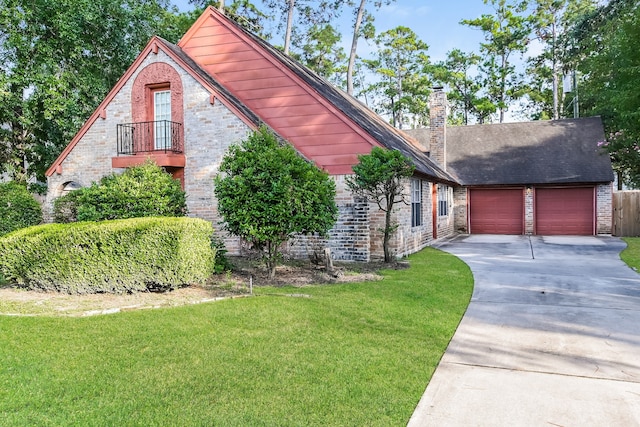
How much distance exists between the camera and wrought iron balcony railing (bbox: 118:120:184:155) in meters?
12.7

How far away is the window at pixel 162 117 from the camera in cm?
1269

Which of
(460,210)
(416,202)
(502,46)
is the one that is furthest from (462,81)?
(416,202)

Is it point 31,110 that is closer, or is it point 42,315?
point 42,315

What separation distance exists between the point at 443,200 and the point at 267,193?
12.1 m

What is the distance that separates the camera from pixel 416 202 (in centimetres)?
1377

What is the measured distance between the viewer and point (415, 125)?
142 ft

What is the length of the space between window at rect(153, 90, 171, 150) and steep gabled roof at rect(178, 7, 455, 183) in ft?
5.02

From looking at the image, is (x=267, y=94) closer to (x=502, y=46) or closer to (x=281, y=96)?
(x=281, y=96)

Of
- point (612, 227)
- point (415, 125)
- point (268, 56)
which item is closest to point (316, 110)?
point (268, 56)

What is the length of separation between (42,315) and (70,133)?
1422 centimetres

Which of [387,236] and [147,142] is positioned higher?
[147,142]

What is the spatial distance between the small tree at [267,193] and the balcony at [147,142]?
15.3ft

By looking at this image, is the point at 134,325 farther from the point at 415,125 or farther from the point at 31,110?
the point at 415,125

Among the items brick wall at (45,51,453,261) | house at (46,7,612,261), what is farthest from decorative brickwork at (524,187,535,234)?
house at (46,7,612,261)
